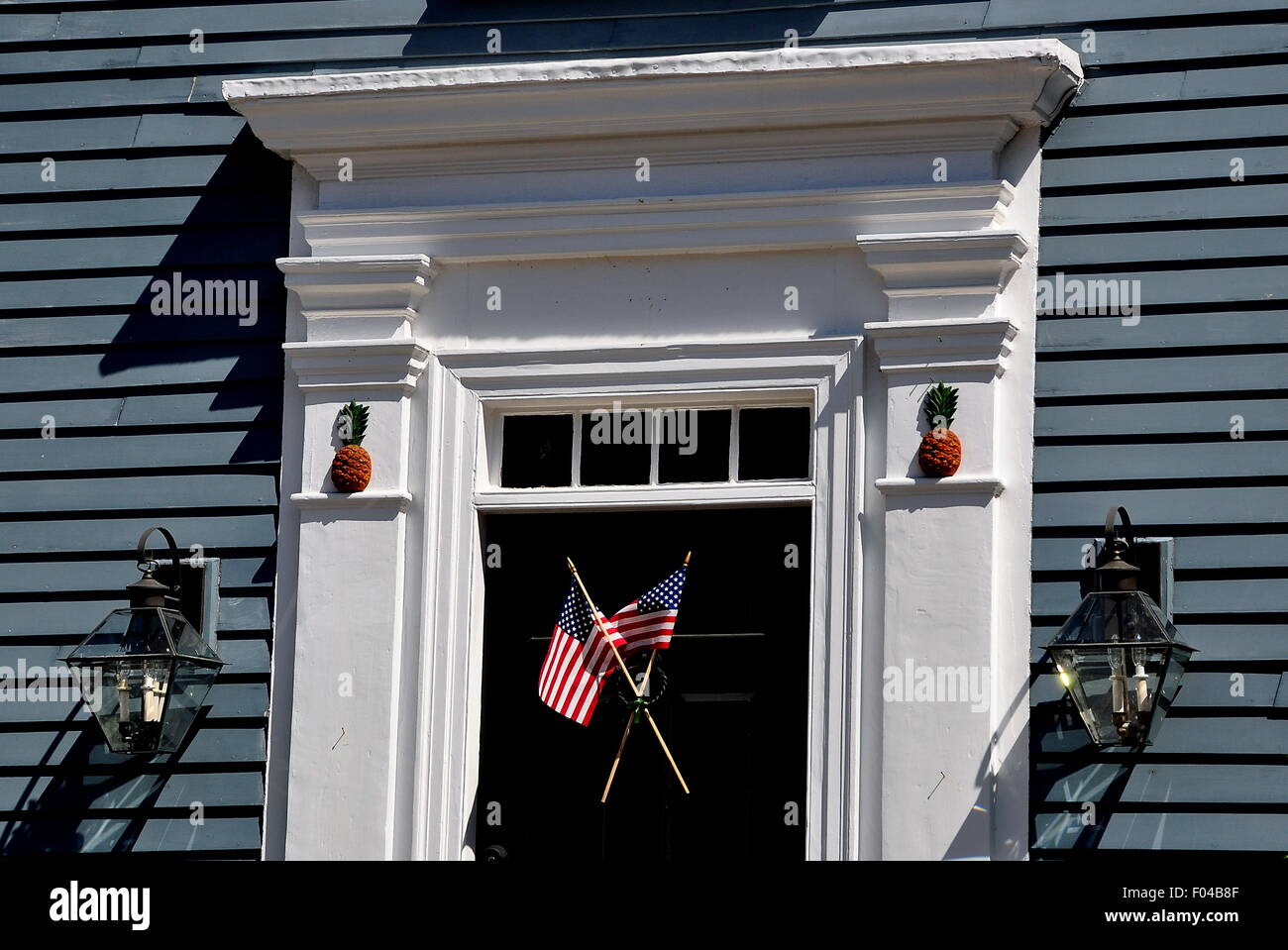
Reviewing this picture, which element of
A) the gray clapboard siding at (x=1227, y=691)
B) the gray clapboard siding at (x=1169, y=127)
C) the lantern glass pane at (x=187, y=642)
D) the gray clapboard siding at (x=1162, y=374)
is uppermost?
the gray clapboard siding at (x=1169, y=127)

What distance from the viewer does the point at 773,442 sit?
28.9 feet

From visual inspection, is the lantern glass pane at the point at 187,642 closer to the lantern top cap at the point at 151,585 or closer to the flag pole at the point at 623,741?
the lantern top cap at the point at 151,585

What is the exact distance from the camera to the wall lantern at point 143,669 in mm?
8484

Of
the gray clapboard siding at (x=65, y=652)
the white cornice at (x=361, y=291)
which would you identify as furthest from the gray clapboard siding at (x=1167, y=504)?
the gray clapboard siding at (x=65, y=652)

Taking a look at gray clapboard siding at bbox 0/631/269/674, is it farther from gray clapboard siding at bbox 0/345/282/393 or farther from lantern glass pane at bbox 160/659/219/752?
gray clapboard siding at bbox 0/345/282/393

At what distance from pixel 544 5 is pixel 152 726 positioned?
3.23 m

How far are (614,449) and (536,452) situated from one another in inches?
12.3

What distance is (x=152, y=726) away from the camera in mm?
8562

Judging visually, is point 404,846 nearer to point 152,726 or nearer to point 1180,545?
point 152,726

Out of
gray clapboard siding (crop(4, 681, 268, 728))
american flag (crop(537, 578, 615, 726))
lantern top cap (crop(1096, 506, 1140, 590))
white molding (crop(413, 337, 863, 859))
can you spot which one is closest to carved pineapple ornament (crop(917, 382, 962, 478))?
white molding (crop(413, 337, 863, 859))

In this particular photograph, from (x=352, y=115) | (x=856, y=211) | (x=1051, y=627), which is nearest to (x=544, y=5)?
(x=352, y=115)

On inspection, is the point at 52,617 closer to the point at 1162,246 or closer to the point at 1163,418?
the point at 1163,418

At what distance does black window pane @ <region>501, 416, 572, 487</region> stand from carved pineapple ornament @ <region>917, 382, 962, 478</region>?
141 centimetres

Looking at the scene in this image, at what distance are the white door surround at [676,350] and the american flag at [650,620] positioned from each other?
0.37 meters
